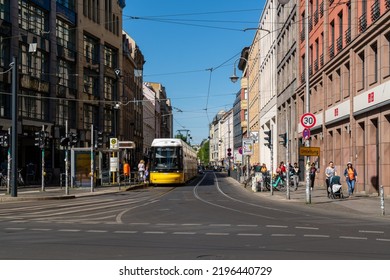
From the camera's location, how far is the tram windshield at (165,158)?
131 ft

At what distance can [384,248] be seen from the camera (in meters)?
10.1

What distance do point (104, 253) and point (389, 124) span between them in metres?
19.5

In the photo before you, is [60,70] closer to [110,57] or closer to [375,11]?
[110,57]

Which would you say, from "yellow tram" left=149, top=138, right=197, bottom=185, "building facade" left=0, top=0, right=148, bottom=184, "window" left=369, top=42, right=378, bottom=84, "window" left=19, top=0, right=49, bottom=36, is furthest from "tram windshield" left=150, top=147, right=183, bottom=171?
"window" left=369, top=42, right=378, bottom=84

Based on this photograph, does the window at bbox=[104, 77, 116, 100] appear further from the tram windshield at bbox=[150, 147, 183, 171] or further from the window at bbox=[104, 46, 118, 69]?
the tram windshield at bbox=[150, 147, 183, 171]

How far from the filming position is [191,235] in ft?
39.7

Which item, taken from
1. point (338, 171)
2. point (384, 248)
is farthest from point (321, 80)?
point (384, 248)

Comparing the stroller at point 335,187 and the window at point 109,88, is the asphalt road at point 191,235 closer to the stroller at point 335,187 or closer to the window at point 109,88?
the stroller at point 335,187

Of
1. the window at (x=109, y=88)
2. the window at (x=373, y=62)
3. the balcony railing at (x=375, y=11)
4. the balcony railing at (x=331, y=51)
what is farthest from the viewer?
the window at (x=109, y=88)

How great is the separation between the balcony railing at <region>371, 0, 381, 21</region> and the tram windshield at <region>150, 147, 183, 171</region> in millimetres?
18031

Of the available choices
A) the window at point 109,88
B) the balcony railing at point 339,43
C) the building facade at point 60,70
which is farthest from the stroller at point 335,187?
the window at point 109,88

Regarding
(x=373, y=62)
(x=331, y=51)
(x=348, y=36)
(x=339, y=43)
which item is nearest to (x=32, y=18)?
(x=331, y=51)

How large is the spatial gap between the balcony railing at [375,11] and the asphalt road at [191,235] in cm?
1198

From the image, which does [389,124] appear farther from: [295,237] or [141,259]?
[141,259]
